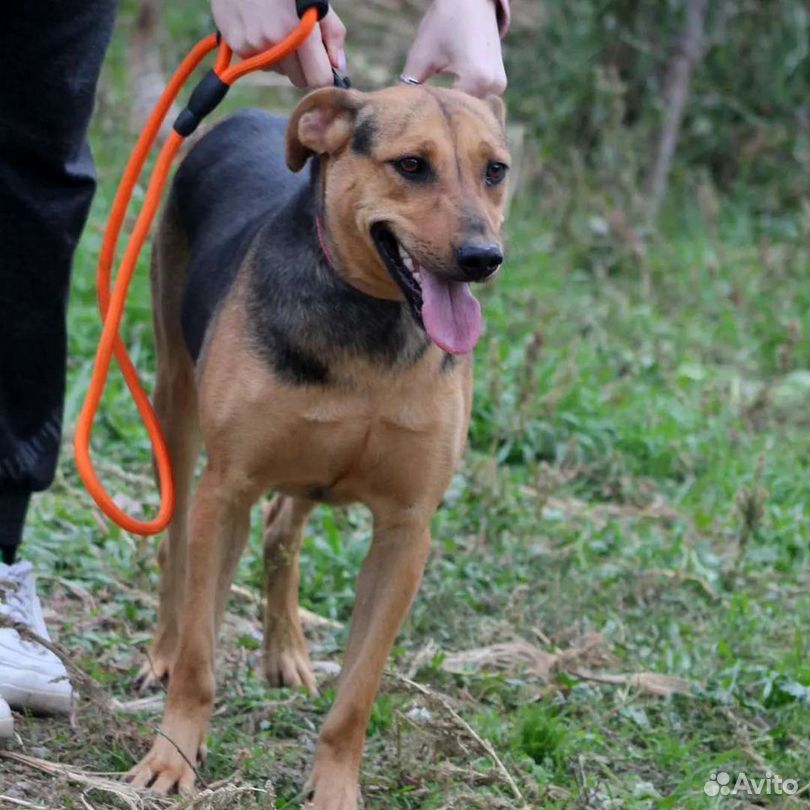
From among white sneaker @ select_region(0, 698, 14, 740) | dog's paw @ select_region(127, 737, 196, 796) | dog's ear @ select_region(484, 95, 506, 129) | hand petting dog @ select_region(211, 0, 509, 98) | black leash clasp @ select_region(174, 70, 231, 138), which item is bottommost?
dog's paw @ select_region(127, 737, 196, 796)

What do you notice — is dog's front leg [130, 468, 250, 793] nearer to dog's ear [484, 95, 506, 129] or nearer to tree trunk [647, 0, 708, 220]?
dog's ear [484, 95, 506, 129]

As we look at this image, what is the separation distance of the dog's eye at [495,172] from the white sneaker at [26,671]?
1.54m

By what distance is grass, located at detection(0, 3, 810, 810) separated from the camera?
4.11 m

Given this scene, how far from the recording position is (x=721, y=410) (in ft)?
23.9

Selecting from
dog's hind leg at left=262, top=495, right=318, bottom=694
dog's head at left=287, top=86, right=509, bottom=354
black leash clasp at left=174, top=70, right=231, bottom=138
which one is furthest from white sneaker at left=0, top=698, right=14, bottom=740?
black leash clasp at left=174, top=70, right=231, bottom=138

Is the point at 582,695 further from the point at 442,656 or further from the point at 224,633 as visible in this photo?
the point at 224,633

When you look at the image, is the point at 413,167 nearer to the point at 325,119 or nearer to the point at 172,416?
the point at 325,119

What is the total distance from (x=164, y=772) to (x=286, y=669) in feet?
3.00

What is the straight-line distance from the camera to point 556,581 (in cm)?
541

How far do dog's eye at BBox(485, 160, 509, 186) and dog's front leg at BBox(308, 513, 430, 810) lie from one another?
0.86 meters

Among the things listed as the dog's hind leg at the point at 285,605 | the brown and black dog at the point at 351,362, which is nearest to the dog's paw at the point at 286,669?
the dog's hind leg at the point at 285,605

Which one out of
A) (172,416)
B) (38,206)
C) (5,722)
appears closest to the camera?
(5,722)

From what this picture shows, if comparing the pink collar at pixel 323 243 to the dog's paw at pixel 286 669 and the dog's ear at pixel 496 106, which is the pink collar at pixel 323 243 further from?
the dog's paw at pixel 286 669

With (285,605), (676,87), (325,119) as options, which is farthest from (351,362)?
(676,87)
